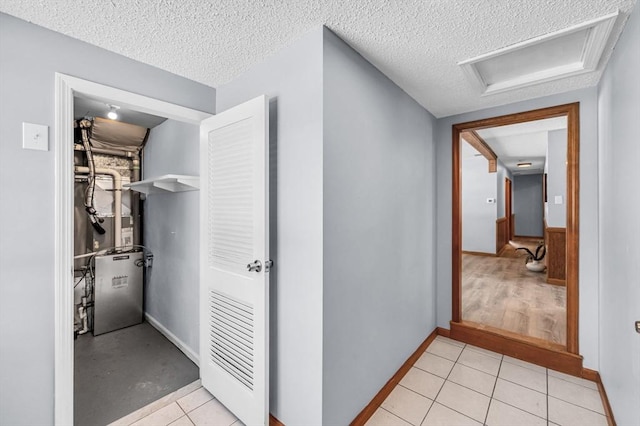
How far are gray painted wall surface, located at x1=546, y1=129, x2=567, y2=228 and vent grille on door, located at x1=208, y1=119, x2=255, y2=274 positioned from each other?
5194 mm

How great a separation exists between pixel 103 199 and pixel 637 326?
4764mm

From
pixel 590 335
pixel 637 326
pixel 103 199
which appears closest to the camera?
pixel 637 326

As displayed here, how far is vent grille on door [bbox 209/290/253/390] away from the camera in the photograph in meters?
1.73

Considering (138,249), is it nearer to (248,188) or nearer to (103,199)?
(103,199)

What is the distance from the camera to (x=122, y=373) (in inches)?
93.9

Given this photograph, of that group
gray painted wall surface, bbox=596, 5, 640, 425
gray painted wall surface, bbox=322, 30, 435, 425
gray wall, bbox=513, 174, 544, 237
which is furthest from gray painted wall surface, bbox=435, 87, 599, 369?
gray wall, bbox=513, 174, 544, 237

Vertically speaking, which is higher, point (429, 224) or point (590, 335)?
point (429, 224)

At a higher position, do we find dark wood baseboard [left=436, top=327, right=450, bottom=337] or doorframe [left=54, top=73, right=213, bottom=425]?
doorframe [left=54, top=73, right=213, bottom=425]

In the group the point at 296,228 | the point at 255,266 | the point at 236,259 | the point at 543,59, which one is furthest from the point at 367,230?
the point at 543,59

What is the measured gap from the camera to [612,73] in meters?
1.69

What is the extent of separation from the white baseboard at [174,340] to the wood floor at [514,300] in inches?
120

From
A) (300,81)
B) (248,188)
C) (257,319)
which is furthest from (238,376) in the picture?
(300,81)

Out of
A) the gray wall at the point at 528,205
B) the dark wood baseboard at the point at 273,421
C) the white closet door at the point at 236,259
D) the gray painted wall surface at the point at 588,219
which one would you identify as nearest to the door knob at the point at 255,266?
the white closet door at the point at 236,259

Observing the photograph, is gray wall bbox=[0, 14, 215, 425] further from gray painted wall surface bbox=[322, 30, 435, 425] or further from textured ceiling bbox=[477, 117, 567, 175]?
textured ceiling bbox=[477, 117, 567, 175]
